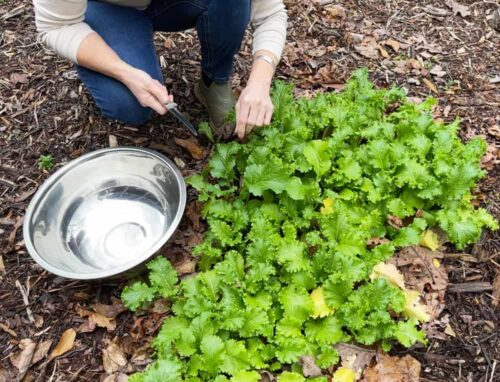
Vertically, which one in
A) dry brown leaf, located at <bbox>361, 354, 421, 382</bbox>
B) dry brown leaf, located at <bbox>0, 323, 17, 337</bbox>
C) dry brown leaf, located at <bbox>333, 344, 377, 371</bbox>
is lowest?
dry brown leaf, located at <bbox>0, 323, 17, 337</bbox>

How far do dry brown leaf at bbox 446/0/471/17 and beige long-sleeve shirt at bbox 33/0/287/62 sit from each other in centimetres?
201

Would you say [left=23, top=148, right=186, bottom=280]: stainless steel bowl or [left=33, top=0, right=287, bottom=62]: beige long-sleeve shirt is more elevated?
[left=33, top=0, right=287, bottom=62]: beige long-sleeve shirt

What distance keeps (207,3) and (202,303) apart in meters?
1.52

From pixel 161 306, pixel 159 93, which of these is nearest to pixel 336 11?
pixel 159 93

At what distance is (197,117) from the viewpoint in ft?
10.8

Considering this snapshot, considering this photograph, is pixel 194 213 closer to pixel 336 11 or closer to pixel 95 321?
pixel 95 321

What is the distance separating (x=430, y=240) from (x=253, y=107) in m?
1.08

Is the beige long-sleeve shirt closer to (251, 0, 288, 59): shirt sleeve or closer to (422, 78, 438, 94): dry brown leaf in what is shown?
(251, 0, 288, 59): shirt sleeve

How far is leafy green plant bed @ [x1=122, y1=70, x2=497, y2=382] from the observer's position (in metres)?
2.19

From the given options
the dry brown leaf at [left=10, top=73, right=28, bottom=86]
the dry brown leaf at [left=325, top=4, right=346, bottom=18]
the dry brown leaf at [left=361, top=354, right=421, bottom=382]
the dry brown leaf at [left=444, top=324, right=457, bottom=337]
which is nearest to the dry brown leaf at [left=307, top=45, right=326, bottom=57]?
the dry brown leaf at [left=325, top=4, right=346, bottom=18]

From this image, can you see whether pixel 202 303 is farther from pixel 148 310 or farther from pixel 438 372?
pixel 438 372

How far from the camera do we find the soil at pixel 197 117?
2398 mm

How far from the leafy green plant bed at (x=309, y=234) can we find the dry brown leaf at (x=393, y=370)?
2.8 inches

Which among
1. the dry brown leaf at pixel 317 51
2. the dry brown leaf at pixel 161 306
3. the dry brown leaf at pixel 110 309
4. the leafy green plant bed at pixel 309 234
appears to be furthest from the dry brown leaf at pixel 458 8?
the dry brown leaf at pixel 110 309
